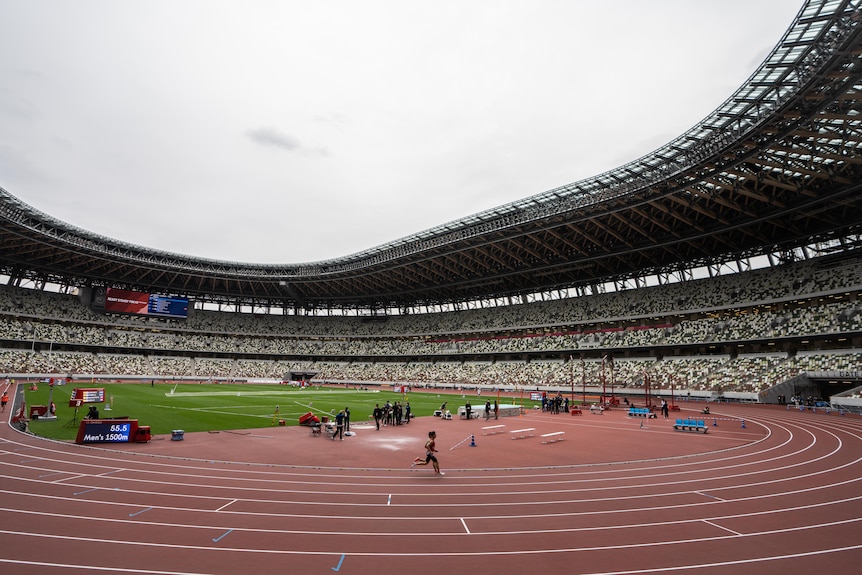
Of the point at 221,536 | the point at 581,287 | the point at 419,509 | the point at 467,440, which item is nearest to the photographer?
the point at 221,536

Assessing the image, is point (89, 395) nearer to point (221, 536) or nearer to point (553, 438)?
point (221, 536)

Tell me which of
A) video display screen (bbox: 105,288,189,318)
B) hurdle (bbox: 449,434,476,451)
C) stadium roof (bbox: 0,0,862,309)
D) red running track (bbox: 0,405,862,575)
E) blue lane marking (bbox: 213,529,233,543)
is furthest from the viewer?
video display screen (bbox: 105,288,189,318)

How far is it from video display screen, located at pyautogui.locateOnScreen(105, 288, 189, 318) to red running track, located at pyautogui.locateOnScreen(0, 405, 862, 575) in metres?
66.6

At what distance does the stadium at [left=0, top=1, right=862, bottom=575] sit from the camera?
29.5 ft

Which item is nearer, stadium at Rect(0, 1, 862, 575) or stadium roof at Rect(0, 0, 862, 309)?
stadium at Rect(0, 1, 862, 575)

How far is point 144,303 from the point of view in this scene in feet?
256

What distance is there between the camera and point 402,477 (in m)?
13.9

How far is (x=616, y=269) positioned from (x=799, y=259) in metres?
19.3

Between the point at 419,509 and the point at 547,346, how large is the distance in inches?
2273

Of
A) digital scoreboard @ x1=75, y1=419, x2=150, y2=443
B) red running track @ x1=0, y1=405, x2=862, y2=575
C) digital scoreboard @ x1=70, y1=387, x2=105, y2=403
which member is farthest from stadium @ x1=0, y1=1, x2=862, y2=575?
digital scoreboard @ x1=70, y1=387, x2=105, y2=403

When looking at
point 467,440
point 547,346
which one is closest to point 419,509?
point 467,440

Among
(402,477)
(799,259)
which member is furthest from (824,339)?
(402,477)

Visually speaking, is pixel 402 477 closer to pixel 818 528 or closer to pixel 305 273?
pixel 818 528

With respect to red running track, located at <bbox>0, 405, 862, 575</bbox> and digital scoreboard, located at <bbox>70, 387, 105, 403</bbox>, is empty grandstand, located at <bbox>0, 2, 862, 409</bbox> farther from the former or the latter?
digital scoreboard, located at <bbox>70, 387, 105, 403</bbox>
